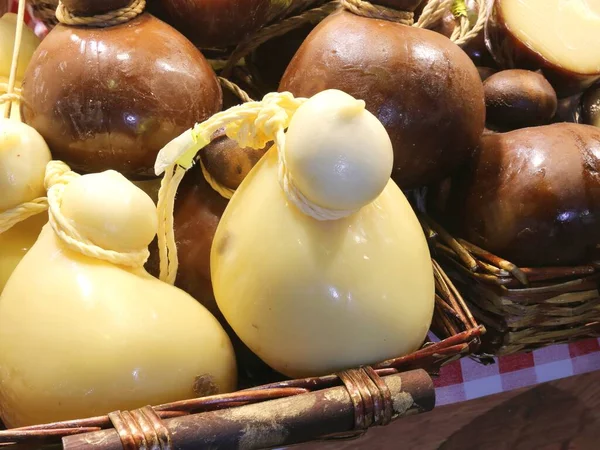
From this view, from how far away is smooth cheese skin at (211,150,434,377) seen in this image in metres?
0.54

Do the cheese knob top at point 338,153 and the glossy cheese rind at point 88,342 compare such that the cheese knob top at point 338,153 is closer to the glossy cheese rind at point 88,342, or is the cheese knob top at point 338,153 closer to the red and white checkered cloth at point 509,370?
the glossy cheese rind at point 88,342

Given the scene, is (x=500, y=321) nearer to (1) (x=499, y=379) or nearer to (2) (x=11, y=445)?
(1) (x=499, y=379)

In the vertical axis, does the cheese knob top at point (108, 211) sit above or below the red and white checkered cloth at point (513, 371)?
above

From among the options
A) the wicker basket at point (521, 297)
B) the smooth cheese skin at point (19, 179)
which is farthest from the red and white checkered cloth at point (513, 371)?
the smooth cheese skin at point (19, 179)

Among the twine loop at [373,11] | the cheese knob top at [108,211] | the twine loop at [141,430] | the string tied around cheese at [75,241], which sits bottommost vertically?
the twine loop at [141,430]

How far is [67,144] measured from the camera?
0.66m

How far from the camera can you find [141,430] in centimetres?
46

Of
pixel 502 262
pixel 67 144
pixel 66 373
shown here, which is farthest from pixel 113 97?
pixel 502 262

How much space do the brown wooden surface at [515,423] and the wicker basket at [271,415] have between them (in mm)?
322

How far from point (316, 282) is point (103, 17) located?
1.22 ft

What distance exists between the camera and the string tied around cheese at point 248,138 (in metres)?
0.54

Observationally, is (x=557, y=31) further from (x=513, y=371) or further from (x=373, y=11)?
(x=513, y=371)

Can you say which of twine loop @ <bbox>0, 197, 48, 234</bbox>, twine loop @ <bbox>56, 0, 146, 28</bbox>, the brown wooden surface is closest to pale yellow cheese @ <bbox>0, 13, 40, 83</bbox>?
twine loop @ <bbox>56, 0, 146, 28</bbox>

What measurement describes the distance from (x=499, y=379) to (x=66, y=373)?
1.95ft
